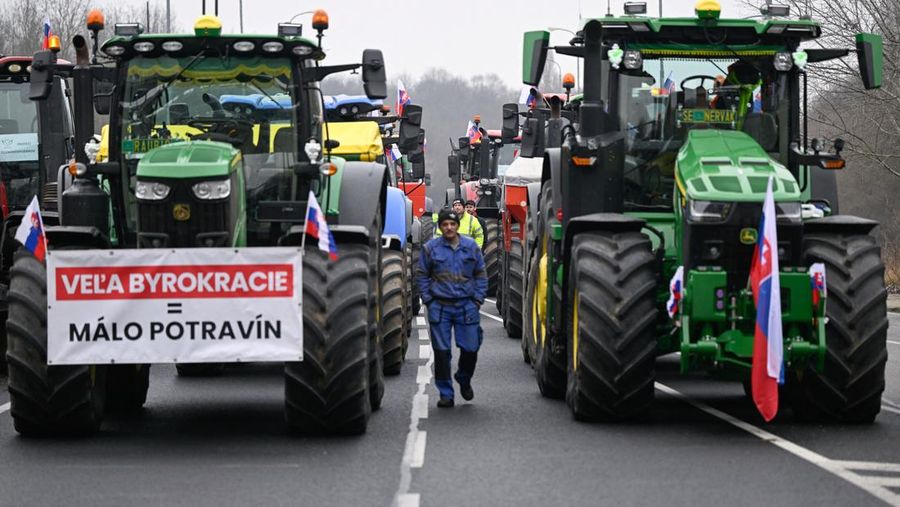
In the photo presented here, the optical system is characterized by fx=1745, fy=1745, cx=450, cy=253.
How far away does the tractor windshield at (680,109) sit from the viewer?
14688mm

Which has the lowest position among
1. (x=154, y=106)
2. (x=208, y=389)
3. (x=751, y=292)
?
(x=208, y=389)

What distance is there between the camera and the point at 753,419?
1387 cm

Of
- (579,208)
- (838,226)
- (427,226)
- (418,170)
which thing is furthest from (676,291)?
(427,226)

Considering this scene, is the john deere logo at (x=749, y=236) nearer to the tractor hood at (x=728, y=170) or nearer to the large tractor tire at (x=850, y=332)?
the tractor hood at (x=728, y=170)

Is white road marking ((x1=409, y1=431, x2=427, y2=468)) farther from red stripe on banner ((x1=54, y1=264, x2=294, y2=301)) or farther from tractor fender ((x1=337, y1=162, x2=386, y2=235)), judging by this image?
tractor fender ((x1=337, y1=162, x2=386, y2=235))

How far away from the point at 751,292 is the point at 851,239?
1081 mm

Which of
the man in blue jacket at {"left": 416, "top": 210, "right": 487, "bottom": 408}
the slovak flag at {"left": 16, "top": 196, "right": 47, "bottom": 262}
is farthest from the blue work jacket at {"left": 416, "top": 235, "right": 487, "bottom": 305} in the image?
the slovak flag at {"left": 16, "top": 196, "right": 47, "bottom": 262}

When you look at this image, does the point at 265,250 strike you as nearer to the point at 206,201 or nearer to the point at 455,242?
the point at 206,201

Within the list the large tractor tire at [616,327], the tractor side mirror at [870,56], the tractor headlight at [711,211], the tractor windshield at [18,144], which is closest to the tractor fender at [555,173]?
the large tractor tire at [616,327]

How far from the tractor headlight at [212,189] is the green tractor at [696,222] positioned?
2.77 meters

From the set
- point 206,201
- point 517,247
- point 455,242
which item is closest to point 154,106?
point 206,201

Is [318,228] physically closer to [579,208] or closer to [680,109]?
[579,208]

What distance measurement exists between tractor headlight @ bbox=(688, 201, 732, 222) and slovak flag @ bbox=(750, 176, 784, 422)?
0.53 meters

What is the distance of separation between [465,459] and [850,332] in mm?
3205
